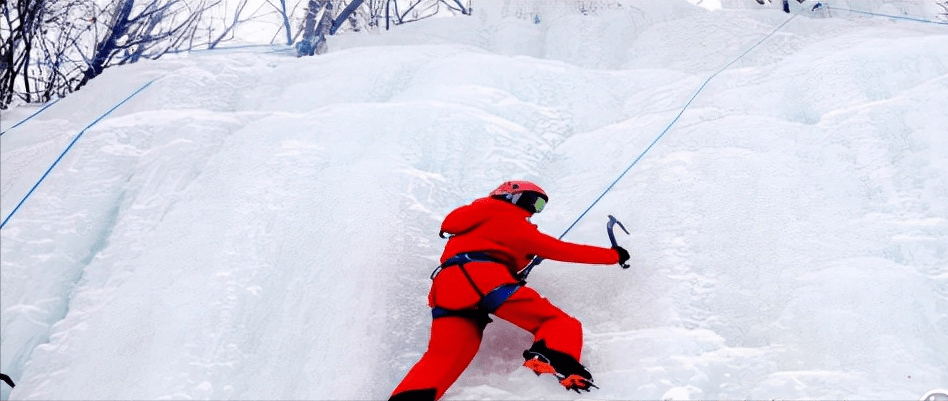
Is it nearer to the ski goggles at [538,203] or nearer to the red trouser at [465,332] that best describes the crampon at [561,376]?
the red trouser at [465,332]

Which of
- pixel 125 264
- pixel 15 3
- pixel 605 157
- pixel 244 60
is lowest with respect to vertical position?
pixel 605 157

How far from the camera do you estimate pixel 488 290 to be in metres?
2.23

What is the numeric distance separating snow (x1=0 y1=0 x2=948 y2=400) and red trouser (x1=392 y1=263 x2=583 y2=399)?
0.13m

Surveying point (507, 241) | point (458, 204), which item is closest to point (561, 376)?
point (507, 241)

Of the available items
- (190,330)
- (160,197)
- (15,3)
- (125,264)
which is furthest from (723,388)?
(15,3)

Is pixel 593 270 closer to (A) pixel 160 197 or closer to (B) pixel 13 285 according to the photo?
(A) pixel 160 197

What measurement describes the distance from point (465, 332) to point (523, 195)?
0.63 m

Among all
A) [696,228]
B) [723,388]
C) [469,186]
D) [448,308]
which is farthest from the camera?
[469,186]

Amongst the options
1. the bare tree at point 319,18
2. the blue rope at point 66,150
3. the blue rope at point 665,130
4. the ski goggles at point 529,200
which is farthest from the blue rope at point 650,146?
the bare tree at point 319,18

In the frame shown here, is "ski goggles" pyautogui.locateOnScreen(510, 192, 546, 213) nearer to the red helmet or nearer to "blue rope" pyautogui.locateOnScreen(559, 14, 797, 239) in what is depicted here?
the red helmet

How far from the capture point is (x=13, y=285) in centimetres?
238

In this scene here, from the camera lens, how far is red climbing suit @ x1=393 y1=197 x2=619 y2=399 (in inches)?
81.4

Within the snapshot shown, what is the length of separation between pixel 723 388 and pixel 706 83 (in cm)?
233

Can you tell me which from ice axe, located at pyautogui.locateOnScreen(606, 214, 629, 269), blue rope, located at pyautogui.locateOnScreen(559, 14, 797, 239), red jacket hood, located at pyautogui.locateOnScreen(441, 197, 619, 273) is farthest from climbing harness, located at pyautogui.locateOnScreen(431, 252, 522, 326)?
blue rope, located at pyautogui.locateOnScreen(559, 14, 797, 239)
